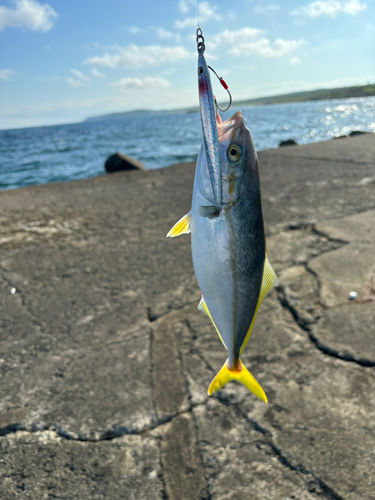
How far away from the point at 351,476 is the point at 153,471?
0.87m

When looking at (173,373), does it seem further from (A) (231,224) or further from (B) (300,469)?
(A) (231,224)

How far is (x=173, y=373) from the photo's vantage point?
7.56 ft

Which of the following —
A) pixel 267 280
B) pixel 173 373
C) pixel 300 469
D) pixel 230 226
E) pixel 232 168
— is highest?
pixel 232 168

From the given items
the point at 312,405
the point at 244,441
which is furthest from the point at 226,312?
the point at 312,405

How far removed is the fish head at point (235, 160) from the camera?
0.79 meters

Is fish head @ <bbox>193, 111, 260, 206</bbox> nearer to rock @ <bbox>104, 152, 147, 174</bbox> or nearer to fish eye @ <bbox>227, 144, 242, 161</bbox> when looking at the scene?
fish eye @ <bbox>227, 144, 242, 161</bbox>

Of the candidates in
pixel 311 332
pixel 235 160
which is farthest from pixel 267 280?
pixel 311 332

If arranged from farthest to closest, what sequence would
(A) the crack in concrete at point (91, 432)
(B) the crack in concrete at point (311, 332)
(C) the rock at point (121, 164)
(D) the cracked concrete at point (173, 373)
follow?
(C) the rock at point (121, 164)
(B) the crack in concrete at point (311, 332)
(A) the crack in concrete at point (91, 432)
(D) the cracked concrete at point (173, 373)

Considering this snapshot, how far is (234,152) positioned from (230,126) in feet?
0.20

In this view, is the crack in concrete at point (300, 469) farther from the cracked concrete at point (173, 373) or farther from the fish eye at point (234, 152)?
the fish eye at point (234, 152)

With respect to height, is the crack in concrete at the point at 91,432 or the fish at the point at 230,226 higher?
the fish at the point at 230,226

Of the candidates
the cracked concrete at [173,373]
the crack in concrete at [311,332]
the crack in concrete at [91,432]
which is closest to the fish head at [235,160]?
the cracked concrete at [173,373]

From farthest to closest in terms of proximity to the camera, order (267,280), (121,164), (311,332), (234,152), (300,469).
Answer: (121,164) < (311,332) < (300,469) < (267,280) < (234,152)

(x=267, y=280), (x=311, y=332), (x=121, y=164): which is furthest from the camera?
(x=121, y=164)
